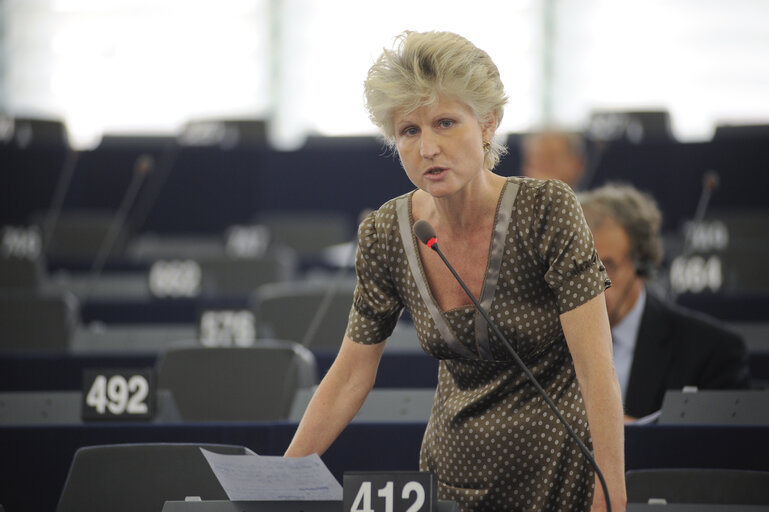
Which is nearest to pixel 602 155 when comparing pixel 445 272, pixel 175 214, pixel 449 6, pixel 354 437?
pixel 175 214

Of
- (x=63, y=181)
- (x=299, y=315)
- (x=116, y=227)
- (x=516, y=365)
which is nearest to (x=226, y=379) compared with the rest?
(x=299, y=315)

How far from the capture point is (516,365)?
1687 millimetres

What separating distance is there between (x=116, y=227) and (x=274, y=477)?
4.07 metres

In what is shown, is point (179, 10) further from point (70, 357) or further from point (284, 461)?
point (284, 461)

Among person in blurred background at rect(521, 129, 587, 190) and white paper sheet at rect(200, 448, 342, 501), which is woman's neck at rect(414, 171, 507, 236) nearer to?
white paper sheet at rect(200, 448, 342, 501)

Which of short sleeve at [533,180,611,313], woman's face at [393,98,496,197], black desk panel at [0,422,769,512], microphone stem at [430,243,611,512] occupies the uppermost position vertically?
woman's face at [393,98,496,197]

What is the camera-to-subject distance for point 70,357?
3.56m

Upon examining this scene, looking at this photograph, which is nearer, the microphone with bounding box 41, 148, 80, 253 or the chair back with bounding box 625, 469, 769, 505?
the chair back with bounding box 625, 469, 769, 505

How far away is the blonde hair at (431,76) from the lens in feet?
5.25

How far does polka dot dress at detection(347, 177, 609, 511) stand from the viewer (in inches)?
64.8

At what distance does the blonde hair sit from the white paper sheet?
52 centimetres

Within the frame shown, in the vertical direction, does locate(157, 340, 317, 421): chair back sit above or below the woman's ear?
below

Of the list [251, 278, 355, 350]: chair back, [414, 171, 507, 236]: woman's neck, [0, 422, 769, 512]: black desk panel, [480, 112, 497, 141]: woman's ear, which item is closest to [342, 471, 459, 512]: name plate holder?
[414, 171, 507, 236]: woman's neck

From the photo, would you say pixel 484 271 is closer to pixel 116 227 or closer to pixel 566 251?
pixel 566 251
